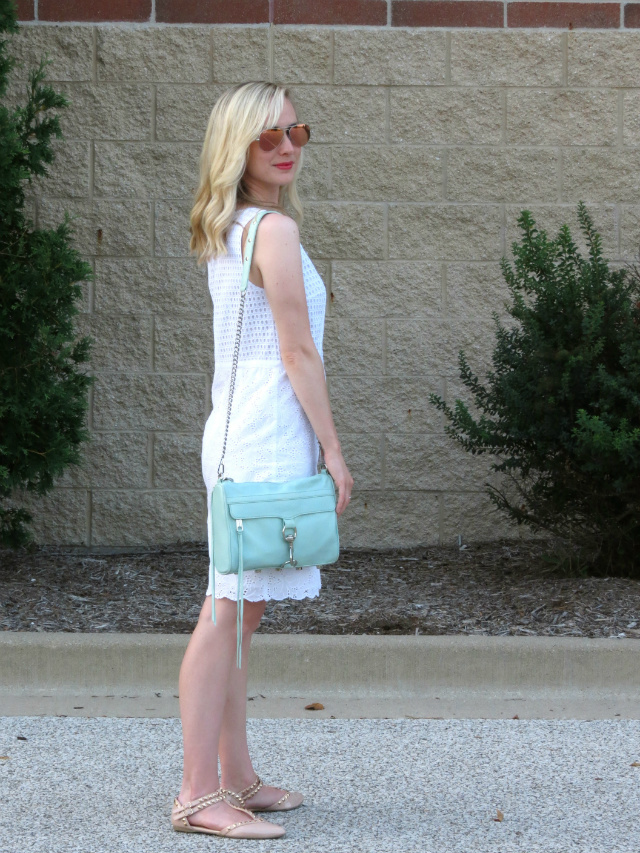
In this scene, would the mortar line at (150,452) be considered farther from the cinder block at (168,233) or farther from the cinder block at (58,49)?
the cinder block at (58,49)

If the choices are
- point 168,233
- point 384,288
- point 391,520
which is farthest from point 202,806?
point 168,233

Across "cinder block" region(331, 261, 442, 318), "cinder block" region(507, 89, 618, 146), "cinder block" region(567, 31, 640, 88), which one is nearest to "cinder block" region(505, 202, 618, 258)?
"cinder block" region(507, 89, 618, 146)

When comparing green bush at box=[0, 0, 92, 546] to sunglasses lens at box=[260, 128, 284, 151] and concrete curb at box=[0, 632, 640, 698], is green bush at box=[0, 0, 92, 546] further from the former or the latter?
sunglasses lens at box=[260, 128, 284, 151]

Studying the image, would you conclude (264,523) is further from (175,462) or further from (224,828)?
(175,462)

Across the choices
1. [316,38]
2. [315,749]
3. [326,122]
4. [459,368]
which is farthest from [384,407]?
[315,749]

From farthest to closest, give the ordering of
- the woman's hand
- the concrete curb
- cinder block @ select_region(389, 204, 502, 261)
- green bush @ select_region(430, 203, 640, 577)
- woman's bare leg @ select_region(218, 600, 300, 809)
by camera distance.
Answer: cinder block @ select_region(389, 204, 502, 261)
green bush @ select_region(430, 203, 640, 577)
the concrete curb
woman's bare leg @ select_region(218, 600, 300, 809)
the woman's hand

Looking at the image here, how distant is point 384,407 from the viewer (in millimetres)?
6953

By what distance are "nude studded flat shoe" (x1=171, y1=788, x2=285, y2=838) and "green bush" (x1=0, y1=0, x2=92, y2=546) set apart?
2.82 m

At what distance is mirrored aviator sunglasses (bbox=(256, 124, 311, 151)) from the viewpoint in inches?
119

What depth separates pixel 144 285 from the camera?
689 centimetres

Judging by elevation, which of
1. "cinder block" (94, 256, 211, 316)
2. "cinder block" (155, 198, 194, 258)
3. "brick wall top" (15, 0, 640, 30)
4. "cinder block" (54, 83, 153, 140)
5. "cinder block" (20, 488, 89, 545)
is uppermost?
"brick wall top" (15, 0, 640, 30)

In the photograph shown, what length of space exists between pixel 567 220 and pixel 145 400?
9.16ft

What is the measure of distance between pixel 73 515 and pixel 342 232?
7.77ft

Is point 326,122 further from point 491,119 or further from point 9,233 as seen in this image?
point 9,233
